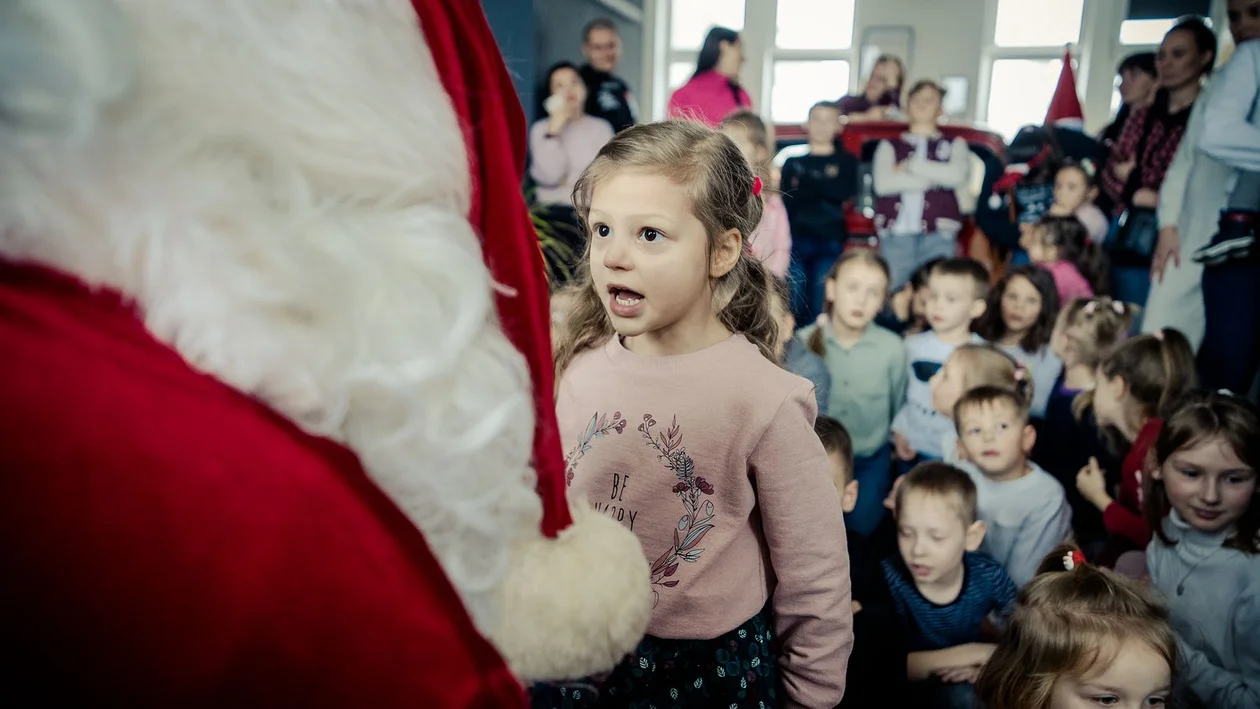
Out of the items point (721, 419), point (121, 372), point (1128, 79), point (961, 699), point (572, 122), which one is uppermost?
point (1128, 79)

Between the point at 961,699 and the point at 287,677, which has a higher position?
the point at 287,677

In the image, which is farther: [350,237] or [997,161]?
[997,161]

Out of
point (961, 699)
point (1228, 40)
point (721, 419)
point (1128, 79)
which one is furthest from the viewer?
point (1228, 40)

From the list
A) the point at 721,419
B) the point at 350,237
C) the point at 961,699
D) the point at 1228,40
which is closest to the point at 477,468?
the point at 350,237

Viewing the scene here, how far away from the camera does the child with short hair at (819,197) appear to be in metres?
3.46

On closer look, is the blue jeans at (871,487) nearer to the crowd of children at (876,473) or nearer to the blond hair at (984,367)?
the crowd of children at (876,473)

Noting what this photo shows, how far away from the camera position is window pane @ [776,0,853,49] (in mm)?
7758

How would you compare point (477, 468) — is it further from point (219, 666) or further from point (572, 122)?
point (572, 122)

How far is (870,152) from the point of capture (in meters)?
3.93

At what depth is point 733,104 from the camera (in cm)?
339

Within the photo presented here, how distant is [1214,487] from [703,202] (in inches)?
50.3

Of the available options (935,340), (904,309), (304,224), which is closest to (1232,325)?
(935,340)

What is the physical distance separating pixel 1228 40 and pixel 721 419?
7255mm

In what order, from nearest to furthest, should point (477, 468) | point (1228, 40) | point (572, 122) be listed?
1. point (477, 468)
2. point (572, 122)
3. point (1228, 40)
